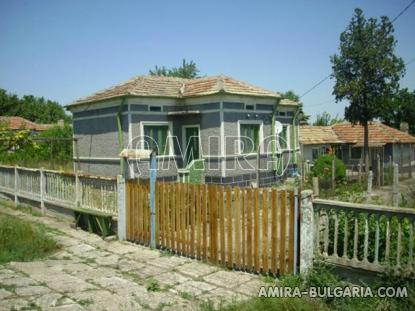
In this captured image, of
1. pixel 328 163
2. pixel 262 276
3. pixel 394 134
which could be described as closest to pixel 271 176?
pixel 328 163

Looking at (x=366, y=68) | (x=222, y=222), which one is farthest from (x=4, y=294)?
(x=366, y=68)

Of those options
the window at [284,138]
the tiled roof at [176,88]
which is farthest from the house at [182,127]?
the window at [284,138]

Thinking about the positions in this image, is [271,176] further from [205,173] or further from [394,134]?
[394,134]

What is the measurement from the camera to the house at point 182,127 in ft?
48.1

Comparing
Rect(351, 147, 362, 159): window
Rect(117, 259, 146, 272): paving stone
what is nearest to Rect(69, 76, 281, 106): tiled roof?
Rect(117, 259, 146, 272): paving stone

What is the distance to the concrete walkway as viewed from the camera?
5.04 m

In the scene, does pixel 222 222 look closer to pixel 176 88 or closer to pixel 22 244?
pixel 22 244

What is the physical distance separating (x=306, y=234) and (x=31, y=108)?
67.7 m

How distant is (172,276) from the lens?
612 cm

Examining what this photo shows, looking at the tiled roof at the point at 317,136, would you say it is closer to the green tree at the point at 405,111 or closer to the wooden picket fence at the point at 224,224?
the green tree at the point at 405,111

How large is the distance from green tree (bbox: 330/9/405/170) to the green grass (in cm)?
1883

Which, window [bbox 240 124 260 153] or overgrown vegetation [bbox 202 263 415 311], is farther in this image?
window [bbox 240 124 260 153]

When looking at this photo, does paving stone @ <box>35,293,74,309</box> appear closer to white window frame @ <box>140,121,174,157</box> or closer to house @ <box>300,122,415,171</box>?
white window frame @ <box>140,121,174,157</box>

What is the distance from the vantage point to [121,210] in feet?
27.7
